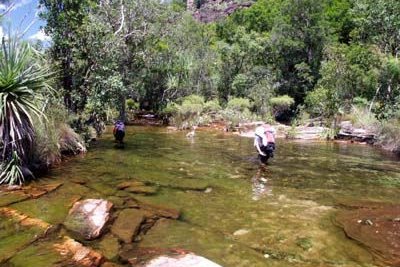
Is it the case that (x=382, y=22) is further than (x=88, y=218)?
Yes

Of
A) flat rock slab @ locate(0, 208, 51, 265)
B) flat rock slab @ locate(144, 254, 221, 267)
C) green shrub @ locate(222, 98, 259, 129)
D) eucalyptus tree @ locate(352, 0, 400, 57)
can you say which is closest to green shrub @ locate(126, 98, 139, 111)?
green shrub @ locate(222, 98, 259, 129)

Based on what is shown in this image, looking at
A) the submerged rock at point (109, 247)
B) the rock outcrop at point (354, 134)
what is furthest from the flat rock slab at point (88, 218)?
the rock outcrop at point (354, 134)

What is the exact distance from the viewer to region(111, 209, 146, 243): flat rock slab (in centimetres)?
694

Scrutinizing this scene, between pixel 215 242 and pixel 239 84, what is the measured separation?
30.0m

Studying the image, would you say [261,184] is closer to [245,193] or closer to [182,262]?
[245,193]

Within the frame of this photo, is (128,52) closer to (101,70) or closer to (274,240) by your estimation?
(101,70)

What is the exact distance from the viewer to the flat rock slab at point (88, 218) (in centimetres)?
691

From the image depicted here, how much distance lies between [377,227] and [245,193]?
3.25m

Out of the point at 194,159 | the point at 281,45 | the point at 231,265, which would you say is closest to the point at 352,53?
the point at 281,45

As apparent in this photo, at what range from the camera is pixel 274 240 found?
698 cm

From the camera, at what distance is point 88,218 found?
7.38 meters

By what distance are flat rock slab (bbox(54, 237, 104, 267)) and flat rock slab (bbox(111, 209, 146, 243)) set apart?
0.78 m

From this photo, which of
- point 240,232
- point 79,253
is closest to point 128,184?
point 240,232

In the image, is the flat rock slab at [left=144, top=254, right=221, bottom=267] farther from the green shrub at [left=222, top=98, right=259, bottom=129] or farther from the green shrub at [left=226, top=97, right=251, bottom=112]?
the green shrub at [left=226, top=97, right=251, bottom=112]
